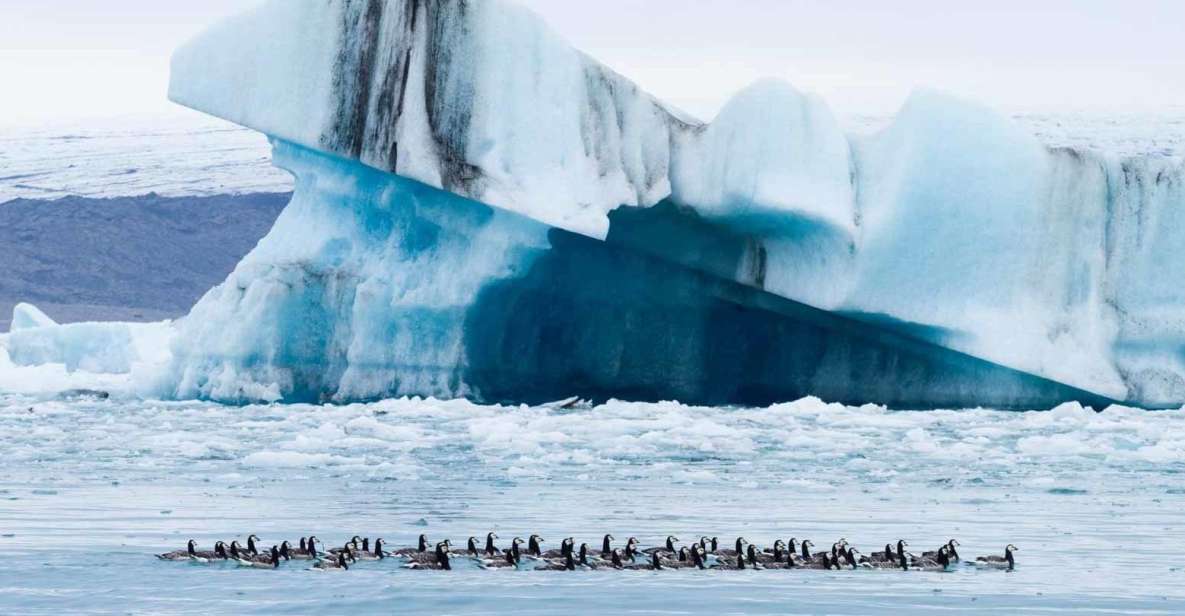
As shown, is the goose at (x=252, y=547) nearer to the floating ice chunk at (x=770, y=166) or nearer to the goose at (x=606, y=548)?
the goose at (x=606, y=548)

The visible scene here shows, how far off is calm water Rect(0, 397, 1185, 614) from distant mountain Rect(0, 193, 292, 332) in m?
35.8

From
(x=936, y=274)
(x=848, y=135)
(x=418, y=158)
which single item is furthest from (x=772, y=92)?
(x=418, y=158)

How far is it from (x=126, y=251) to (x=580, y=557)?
51261 millimetres

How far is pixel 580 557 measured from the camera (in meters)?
8.91

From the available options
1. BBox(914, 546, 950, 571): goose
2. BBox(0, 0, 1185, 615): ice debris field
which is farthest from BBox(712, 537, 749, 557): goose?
BBox(0, 0, 1185, 615): ice debris field

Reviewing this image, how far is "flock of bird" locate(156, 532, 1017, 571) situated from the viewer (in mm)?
8852

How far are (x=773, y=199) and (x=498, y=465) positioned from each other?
502 cm

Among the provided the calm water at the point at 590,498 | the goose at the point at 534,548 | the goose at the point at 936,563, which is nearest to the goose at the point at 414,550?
the calm water at the point at 590,498

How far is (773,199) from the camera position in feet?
58.2

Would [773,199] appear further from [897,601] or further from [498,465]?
[897,601]

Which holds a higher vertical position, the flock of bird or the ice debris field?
the ice debris field

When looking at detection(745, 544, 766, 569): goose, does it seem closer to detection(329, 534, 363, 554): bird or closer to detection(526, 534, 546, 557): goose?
detection(526, 534, 546, 557): goose

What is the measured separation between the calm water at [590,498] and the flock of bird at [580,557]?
0.11m

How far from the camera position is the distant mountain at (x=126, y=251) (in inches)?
2163
